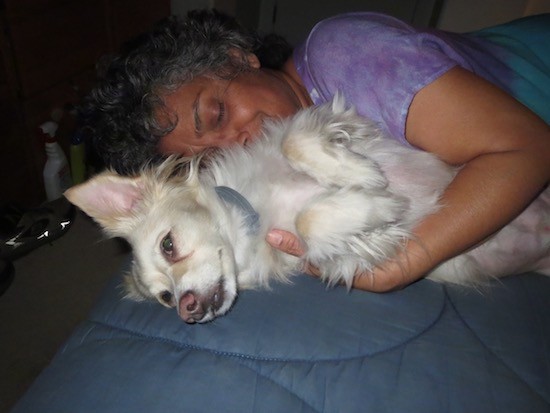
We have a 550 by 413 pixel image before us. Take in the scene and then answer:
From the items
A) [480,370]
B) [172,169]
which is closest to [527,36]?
[480,370]

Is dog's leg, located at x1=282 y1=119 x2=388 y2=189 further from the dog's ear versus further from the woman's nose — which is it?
the dog's ear

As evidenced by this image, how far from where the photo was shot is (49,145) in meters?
3.49

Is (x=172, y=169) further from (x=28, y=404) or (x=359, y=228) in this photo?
(x=28, y=404)

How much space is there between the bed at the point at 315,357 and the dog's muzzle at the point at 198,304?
92 millimetres

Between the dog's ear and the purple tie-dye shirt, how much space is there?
0.91m

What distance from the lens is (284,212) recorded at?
1.64 meters

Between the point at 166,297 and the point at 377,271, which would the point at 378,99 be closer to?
the point at 377,271

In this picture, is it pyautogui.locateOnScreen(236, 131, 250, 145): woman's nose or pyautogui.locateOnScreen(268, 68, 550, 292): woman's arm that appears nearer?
pyautogui.locateOnScreen(268, 68, 550, 292): woman's arm

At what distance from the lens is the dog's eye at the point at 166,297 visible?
63.2 inches

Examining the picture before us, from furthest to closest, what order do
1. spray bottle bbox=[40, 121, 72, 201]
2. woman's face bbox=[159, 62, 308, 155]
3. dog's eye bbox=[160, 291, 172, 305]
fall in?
A: 1. spray bottle bbox=[40, 121, 72, 201]
2. woman's face bbox=[159, 62, 308, 155]
3. dog's eye bbox=[160, 291, 172, 305]

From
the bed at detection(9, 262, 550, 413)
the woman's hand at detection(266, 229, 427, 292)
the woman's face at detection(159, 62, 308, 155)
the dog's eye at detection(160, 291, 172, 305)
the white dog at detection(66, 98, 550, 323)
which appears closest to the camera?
the bed at detection(9, 262, 550, 413)

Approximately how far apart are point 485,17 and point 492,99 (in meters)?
4.48

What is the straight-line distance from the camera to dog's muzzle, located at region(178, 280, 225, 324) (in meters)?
1.43

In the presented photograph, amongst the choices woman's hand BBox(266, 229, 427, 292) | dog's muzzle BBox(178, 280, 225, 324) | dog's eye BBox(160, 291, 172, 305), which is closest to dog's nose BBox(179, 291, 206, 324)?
dog's muzzle BBox(178, 280, 225, 324)
